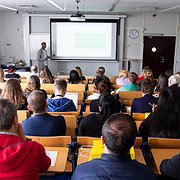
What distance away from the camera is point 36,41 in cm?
1166

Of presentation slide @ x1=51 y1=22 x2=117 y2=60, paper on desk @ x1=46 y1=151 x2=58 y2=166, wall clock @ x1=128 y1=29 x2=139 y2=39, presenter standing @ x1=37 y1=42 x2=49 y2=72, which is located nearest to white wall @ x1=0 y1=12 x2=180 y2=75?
wall clock @ x1=128 y1=29 x2=139 y2=39

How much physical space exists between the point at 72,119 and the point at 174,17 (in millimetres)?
9348

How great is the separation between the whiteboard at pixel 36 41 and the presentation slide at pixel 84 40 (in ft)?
0.79

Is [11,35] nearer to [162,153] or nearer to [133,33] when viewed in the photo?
[133,33]

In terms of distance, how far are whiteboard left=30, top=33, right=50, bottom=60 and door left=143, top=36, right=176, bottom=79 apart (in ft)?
13.6

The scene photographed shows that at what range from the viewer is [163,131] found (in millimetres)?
3096

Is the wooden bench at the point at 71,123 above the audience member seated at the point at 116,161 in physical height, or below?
below

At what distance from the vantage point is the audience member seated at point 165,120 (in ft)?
10.1

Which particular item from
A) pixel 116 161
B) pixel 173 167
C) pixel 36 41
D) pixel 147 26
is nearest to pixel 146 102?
pixel 173 167

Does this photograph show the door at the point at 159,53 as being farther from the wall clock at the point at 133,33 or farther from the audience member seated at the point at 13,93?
the audience member seated at the point at 13,93

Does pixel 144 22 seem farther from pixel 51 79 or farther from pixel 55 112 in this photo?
pixel 55 112

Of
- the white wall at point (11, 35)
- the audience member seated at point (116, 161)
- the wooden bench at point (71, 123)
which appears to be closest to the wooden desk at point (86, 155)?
the audience member seated at point (116, 161)

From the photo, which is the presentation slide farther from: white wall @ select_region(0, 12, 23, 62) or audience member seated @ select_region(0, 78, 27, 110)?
audience member seated @ select_region(0, 78, 27, 110)

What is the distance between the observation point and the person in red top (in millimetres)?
1874
